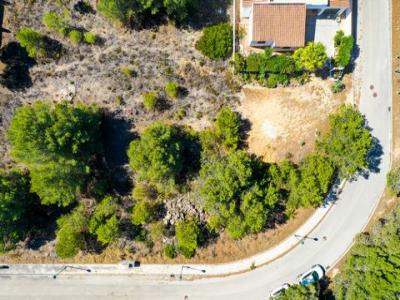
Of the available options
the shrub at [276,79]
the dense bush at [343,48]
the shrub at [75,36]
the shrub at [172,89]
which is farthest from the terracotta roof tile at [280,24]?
the shrub at [75,36]

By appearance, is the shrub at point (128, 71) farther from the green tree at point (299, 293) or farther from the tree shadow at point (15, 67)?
the green tree at point (299, 293)

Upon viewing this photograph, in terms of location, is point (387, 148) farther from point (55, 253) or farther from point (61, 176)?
point (55, 253)

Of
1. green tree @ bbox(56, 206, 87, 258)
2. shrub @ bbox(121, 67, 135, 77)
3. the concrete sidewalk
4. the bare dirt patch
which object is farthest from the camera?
the concrete sidewalk

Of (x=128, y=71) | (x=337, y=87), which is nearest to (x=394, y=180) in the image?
(x=337, y=87)

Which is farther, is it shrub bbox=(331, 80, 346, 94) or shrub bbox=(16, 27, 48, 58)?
shrub bbox=(331, 80, 346, 94)

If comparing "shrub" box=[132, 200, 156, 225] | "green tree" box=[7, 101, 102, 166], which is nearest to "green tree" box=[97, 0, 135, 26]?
"green tree" box=[7, 101, 102, 166]

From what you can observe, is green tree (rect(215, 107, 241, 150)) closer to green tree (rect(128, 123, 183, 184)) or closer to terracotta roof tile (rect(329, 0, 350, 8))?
green tree (rect(128, 123, 183, 184))
